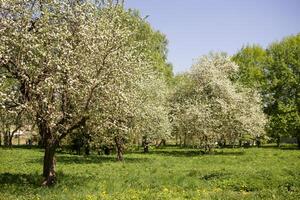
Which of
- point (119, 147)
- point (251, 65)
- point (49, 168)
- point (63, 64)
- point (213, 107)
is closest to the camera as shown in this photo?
point (63, 64)

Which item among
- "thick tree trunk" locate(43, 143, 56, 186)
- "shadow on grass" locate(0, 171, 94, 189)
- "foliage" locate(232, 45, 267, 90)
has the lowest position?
"shadow on grass" locate(0, 171, 94, 189)

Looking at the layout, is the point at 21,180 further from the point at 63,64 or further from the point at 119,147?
the point at 119,147

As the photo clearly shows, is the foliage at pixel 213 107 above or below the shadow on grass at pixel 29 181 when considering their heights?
above

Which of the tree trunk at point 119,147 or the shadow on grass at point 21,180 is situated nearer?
the shadow on grass at point 21,180

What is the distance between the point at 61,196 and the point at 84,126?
6601mm

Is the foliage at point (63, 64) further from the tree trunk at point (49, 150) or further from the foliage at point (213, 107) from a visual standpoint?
the foliage at point (213, 107)

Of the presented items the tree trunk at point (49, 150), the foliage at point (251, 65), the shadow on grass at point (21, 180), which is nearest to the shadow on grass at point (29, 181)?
the shadow on grass at point (21, 180)

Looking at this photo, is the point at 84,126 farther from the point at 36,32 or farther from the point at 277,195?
the point at 277,195

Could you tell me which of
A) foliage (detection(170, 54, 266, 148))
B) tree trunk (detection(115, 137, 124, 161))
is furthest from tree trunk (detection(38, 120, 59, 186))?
foliage (detection(170, 54, 266, 148))

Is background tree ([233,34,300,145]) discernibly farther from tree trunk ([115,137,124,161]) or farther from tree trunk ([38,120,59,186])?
tree trunk ([38,120,59,186])

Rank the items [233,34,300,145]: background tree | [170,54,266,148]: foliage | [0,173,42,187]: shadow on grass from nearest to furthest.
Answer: [0,173,42,187]: shadow on grass, [170,54,266,148]: foliage, [233,34,300,145]: background tree

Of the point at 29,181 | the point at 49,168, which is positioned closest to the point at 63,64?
the point at 49,168

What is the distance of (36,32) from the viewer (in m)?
23.0

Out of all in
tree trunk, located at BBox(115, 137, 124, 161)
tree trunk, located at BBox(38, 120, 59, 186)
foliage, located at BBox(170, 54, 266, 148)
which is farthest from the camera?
foliage, located at BBox(170, 54, 266, 148)
